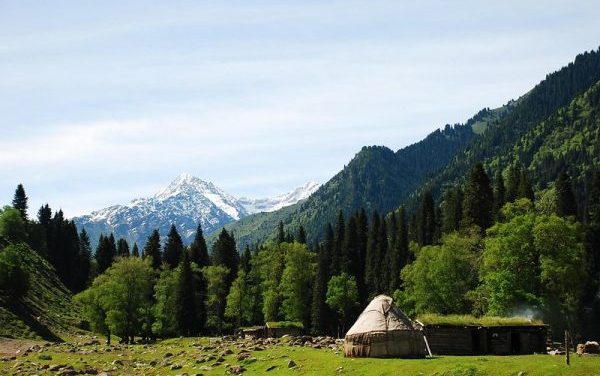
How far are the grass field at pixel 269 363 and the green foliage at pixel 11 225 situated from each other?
67.4 metres

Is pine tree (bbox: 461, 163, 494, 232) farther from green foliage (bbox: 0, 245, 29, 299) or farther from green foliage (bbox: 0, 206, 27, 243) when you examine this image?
green foliage (bbox: 0, 206, 27, 243)

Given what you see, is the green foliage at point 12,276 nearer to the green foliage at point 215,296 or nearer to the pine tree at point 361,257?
the green foliage at point 215,296

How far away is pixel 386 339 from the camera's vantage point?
56.8 metres

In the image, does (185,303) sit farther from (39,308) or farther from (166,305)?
(39,308)

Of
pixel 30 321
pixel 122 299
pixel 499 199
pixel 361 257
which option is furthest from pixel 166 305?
pixel 499 199

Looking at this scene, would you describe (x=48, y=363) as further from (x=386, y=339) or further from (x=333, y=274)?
(x=333, y=274)

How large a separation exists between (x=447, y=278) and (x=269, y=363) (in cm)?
3544

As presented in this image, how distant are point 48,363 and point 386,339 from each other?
128 feet

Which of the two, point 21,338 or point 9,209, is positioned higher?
point 9,209

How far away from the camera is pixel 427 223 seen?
127 m

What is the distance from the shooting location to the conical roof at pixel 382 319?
5741cm

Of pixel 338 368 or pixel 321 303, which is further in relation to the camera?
pixel 321 303

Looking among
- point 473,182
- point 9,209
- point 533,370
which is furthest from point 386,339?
point 9,209

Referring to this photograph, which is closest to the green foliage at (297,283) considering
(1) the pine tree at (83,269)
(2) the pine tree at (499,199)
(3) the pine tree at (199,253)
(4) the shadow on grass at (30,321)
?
(3) the pine tree at (199,253)
